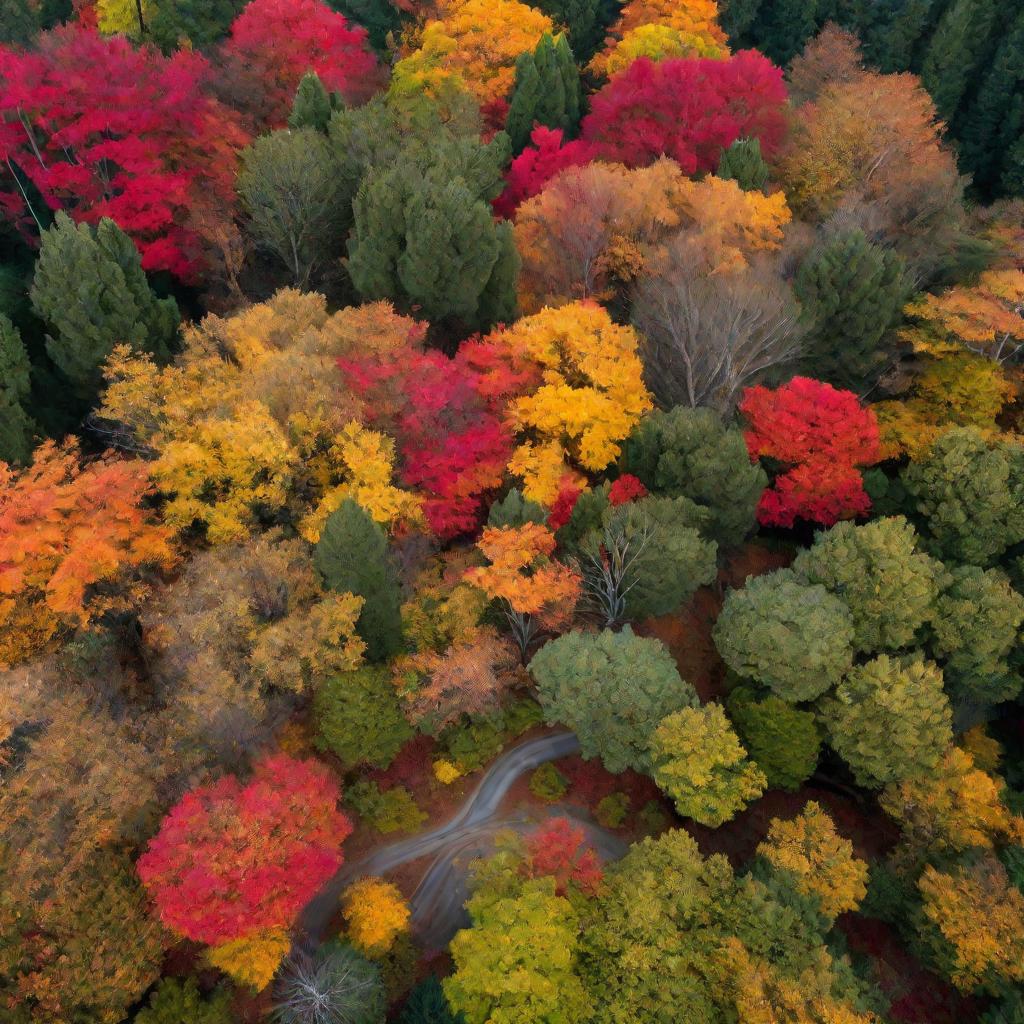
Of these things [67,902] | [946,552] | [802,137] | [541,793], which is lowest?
[541,793]

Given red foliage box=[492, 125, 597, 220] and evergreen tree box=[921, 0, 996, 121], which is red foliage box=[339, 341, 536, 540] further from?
evergreen tree box=[921, 0, 996, 121]

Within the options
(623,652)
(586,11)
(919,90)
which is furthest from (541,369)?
(919,90)

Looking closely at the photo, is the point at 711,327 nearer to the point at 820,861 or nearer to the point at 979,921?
the point at 820,861

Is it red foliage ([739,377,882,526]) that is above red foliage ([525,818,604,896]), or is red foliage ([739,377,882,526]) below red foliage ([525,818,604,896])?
above

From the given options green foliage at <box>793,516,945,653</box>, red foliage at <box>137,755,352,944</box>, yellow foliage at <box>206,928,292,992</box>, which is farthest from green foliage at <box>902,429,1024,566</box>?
yellow foliage at <box>206,928,292,992</box>

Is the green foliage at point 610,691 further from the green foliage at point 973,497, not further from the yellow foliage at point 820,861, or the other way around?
the green foliage at point 973,497

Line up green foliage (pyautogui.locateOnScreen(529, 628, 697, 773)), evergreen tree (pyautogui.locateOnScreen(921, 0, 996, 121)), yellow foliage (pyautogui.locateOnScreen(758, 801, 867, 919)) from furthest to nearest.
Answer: evergreen tree (pyautogui.locateOnScreen(921, 0, 996, 121))
green foliage (pyautogui.locateOnScreen(529, 628, 697, 773))
yellow foliage (pyautogui.locateOnScreen(758, 801, 867, 919))

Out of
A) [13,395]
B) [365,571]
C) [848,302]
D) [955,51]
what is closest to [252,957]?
[365,571]

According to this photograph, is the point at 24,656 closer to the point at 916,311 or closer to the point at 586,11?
the point at 916,311
